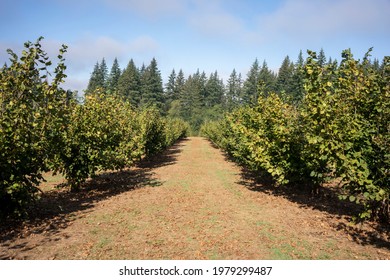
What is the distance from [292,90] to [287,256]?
6977cm

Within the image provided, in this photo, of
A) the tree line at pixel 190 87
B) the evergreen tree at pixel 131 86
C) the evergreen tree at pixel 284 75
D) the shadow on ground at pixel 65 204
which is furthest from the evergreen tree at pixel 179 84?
the shadow on ground at pixel 65 204

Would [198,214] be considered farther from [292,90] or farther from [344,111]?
[292,90]

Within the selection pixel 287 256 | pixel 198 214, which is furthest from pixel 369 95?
pixel 198 214

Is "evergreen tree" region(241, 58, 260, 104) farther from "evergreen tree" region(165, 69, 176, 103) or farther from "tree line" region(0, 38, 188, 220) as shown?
"tree line" region(0, 38, 188, 220)

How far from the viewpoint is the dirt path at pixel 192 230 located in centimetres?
620

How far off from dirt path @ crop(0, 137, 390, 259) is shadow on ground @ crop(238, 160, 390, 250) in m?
→ 0.05

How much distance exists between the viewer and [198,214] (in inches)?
361

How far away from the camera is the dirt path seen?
620 centimetres

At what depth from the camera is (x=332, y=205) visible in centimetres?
1038

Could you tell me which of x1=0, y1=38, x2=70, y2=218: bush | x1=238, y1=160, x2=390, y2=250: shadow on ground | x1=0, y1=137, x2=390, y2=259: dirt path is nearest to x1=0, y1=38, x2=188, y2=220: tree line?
x1=0, y1=38, x2=70, y2=218: bush

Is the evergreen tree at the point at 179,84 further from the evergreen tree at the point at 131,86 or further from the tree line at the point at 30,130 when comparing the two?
the tree line at the point at 30,130

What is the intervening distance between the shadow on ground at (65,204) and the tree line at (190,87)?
53.5 m

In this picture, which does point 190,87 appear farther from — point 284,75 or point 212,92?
point 284,75

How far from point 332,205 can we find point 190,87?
85850 mm
